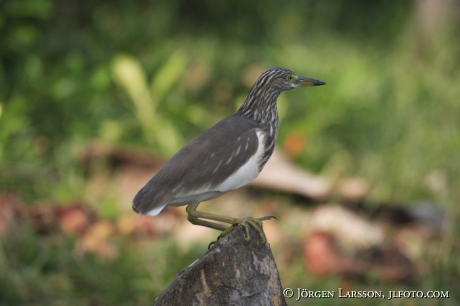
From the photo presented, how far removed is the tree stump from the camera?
3.19 meters

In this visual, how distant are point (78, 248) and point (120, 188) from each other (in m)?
1.10

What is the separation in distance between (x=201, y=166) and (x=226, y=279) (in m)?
0.50

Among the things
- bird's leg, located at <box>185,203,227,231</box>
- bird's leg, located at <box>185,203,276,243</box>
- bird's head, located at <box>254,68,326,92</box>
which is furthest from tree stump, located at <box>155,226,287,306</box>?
bird's head, located at <box>254,68,326,92</box>

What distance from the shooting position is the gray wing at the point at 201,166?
10.5 ft

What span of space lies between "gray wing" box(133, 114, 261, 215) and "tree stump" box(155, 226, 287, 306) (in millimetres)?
268

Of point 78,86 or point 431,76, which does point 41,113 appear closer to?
point 78,86

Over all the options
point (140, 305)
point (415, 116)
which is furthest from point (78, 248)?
point (415, 116)

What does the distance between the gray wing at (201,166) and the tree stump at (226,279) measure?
27 cm

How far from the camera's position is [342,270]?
5434 millimetres

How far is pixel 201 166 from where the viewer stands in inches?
129

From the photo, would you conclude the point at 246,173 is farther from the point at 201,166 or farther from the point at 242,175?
the point at 201,166

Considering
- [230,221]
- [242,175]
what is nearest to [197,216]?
[230,221]

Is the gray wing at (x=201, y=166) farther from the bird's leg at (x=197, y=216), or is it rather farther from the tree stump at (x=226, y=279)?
the tree stump at (x=226, y=279)

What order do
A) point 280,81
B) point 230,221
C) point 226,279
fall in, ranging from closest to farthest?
1. point 226,279
2. point 230,221
3. point 280,81
